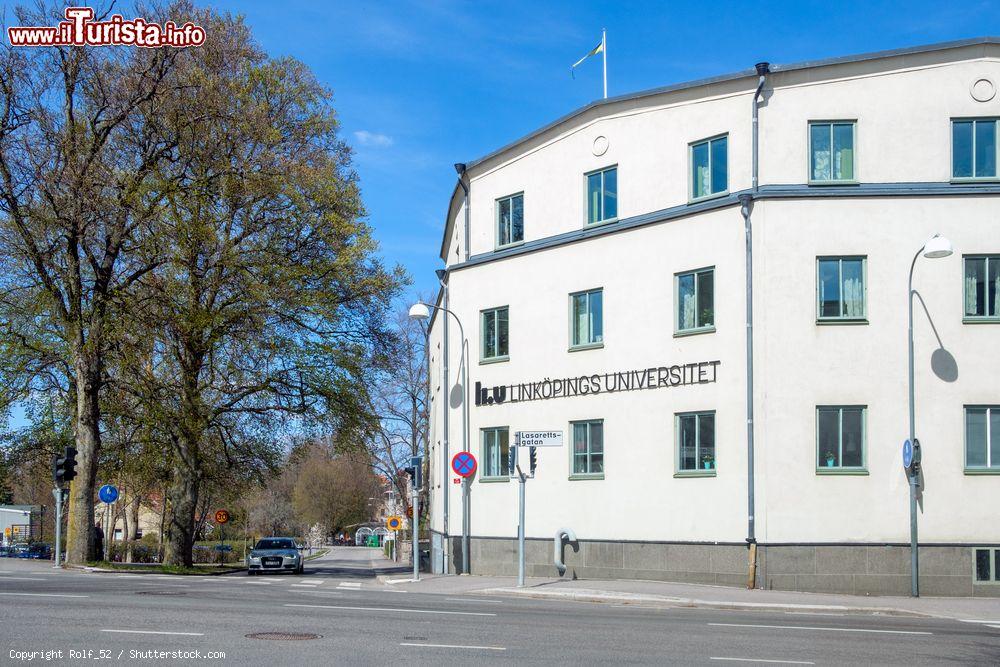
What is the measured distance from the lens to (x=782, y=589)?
24.0 meters

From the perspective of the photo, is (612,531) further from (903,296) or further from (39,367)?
(39,367)

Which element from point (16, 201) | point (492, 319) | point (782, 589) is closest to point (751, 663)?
point (782, 589)

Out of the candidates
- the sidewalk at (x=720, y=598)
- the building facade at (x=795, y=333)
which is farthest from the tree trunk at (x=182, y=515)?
the building facade at (x=795, y=333)

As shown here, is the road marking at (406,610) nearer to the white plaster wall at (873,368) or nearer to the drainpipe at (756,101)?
the white plaster wall at (873,368)

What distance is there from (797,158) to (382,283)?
54.6ft

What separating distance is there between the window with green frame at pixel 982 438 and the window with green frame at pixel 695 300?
19.7ft

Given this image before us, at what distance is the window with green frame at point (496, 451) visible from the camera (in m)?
30.6

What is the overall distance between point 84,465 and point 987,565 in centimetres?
2469

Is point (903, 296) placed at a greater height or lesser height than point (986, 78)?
lesser

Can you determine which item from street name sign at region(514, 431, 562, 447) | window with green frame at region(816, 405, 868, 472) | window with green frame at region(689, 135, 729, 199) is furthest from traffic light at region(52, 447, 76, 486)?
window with green frame at region(816, 405, 868, 472)

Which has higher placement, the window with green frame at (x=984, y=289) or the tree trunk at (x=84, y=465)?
the window with green frame at (x=984, y=289)

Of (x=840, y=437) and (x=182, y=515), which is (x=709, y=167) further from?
(x=182, y=515)
